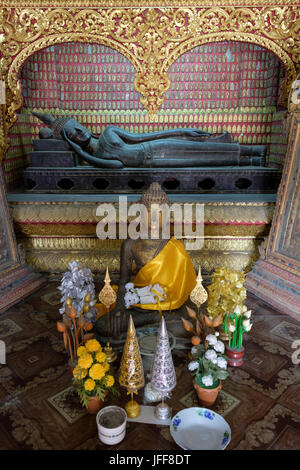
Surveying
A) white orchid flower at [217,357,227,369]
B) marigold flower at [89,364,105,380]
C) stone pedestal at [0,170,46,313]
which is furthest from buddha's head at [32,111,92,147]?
white orchid flower at [217,357,227,369]

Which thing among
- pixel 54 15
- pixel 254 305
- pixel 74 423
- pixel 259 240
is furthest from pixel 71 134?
pixel 74 423

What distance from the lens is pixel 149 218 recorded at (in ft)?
10.3

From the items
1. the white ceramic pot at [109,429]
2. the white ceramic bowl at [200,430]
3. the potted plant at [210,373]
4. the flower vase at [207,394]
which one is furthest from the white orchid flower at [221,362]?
the white ceramic pot at [109,429]

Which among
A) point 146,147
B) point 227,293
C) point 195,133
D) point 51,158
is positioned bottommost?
point 227,293

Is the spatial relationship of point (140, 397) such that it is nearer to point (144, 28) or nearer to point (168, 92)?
point (144, 28)

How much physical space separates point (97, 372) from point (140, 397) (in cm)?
47

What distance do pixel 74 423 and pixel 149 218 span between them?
1755 mm

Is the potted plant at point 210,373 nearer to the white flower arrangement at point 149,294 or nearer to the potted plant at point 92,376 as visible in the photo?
the potted plant at point 92,376

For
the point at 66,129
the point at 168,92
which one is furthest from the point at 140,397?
the point at 168,92

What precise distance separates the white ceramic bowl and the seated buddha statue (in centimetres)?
113

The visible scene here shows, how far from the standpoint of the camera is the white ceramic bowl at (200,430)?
71.4 inches

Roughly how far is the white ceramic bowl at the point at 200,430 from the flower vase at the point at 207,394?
106 mm

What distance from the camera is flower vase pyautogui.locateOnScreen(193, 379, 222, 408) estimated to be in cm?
207

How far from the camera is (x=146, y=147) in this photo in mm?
4824
